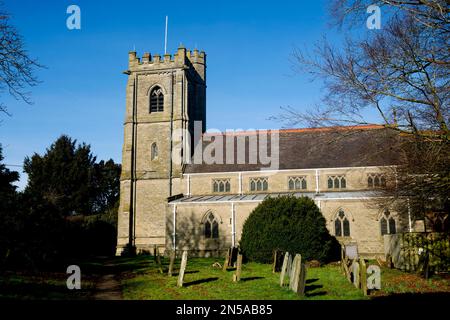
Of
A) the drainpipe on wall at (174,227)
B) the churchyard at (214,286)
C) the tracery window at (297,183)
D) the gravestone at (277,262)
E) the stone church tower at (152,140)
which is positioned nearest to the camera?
the churchyard at (214,286)

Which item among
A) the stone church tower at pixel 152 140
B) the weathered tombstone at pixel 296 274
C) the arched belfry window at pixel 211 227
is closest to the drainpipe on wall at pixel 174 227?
the arched belfry window at pixel 211 227

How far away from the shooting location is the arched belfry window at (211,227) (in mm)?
29531

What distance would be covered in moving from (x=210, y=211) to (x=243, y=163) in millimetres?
6013

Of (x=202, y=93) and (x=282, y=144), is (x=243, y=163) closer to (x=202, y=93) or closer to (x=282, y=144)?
(x=282, y=144)

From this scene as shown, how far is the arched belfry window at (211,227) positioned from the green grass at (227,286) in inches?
415

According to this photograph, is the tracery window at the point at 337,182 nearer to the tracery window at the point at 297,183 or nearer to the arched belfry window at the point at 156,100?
the tracery window at the point at 297,183

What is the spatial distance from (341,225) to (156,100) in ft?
65.1

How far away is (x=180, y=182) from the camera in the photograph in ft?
112

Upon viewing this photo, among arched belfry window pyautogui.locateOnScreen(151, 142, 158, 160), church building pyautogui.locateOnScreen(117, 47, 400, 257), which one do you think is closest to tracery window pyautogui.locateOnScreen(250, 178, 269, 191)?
church building pyautogui.locateOnScreen(117, 47, 400, 257)

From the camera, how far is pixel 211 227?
29.7 meters

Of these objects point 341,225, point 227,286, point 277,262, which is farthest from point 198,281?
point 341,225

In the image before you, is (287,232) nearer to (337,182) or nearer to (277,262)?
(277,262)

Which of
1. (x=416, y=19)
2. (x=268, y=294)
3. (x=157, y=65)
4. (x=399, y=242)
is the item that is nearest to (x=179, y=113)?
(x=157, y=65)

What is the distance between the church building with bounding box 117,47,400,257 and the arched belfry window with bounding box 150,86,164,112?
0.09 m
